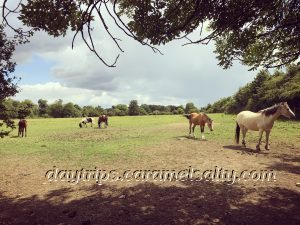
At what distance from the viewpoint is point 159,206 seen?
25.3ft

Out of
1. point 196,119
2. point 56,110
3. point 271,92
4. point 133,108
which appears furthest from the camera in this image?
point 133,108

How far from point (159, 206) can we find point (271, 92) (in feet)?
135

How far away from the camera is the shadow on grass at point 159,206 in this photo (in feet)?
22.8

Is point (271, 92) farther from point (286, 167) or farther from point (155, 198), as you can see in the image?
point (155, 198)

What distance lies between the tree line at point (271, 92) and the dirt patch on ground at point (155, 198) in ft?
59.8

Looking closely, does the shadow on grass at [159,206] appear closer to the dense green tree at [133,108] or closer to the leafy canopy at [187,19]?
the leafy canopy at [187,19]

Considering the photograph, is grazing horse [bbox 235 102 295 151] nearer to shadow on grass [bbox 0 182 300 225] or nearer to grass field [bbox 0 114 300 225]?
grass field [bbox 0 114 300 225]

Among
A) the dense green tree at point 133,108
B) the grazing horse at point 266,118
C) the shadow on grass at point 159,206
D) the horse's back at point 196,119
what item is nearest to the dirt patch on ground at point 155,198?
the shadow on grass at point 159,206

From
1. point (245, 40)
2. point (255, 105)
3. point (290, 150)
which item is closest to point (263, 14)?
point (245, 40)

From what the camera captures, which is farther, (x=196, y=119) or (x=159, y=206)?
(x=196, y=119)

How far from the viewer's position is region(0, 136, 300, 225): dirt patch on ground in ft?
23.1

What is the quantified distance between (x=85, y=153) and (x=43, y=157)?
2.18m

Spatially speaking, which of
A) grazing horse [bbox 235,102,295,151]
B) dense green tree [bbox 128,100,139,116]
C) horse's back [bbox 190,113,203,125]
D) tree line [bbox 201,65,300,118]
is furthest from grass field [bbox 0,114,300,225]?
dense green tree [bbox 128,100,139,116]

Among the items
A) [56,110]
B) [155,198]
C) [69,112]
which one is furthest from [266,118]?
[56,110]
